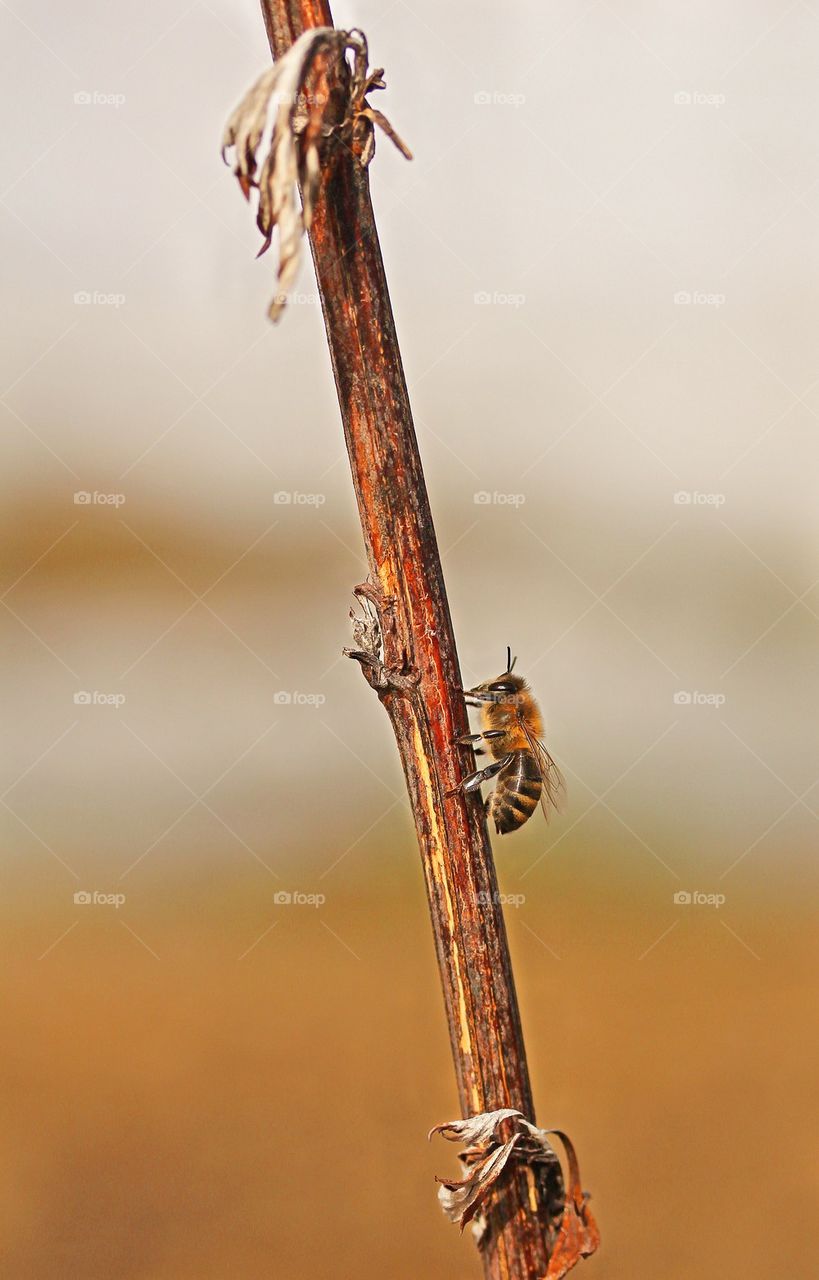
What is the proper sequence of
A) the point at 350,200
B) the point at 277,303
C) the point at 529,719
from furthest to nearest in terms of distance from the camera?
the point at 529,719 → the point at 350,200 → the point at 277,303

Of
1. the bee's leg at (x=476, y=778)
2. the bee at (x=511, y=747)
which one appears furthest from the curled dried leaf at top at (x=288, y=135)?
the bee at (x=511, y=747)

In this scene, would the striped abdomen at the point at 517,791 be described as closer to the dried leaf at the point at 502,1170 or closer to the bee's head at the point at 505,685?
the bee's head at the point at 505,685

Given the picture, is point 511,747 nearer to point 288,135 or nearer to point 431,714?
point 431,714

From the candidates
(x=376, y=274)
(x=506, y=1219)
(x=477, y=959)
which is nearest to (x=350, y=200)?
(x=376, y=274)

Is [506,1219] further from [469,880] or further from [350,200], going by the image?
[350,200]

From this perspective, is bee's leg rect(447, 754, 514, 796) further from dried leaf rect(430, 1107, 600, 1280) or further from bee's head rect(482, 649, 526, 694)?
dried leaf rect(430, 1107, 600, 1280)
